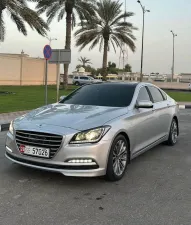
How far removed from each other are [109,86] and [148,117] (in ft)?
3.13

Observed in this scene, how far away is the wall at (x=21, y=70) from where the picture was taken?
39375mm

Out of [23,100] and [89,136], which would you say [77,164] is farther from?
[23,100]

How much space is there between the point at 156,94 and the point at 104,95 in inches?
61.8

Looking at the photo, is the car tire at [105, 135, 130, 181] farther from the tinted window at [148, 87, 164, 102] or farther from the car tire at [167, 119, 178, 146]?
the car tire at [167, 119, 178, 146]

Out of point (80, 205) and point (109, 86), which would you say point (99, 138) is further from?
point (109, 86)

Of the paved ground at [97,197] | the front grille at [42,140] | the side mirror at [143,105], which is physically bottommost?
the paved ground at [97,197]

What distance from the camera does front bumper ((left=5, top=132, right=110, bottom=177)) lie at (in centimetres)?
452

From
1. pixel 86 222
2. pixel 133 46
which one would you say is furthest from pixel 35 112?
pixel 133 46

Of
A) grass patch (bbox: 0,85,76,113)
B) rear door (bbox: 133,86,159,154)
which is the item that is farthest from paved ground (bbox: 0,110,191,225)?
grass patch (bbox: 0,85,76,113)

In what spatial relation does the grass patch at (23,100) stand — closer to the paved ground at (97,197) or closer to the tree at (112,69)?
the paved ground at (97,197)

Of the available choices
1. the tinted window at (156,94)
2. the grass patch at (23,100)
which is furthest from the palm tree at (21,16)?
the tinted window at (156,94)

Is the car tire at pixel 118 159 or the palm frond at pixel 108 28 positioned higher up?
the palm frond at pixel 108 28

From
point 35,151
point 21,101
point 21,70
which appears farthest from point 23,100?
point 21,70

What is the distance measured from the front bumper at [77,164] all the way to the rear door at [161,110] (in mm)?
2340
